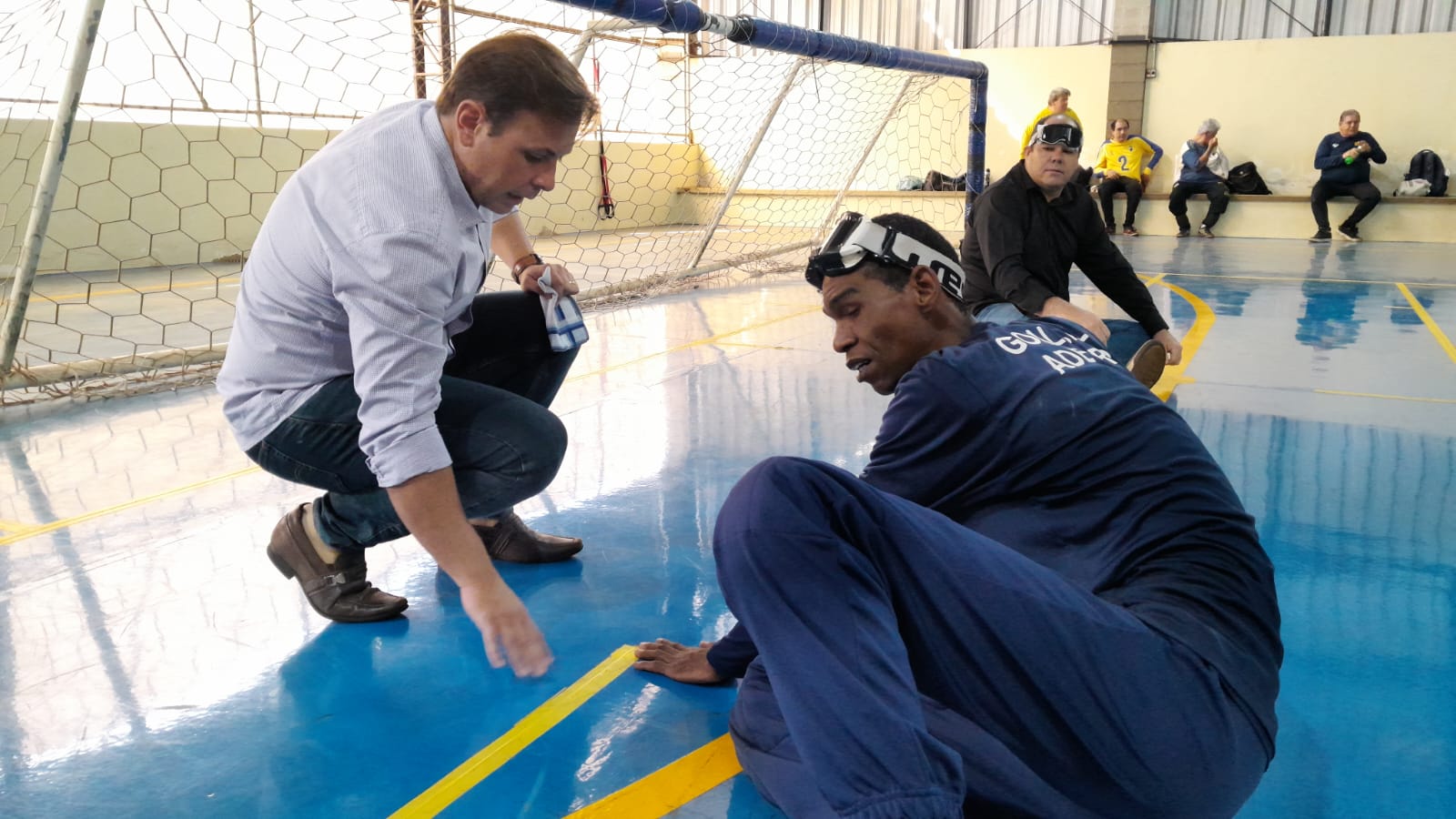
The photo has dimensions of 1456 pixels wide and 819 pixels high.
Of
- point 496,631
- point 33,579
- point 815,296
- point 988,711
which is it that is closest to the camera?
point 988,711

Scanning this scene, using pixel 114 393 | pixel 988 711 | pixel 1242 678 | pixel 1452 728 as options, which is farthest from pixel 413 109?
pixel 114 393

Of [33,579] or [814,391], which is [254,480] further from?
[814,391]

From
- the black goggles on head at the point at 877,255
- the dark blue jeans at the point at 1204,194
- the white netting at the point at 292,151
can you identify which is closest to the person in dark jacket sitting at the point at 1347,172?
the dark blue jeans at the point at 1204,194

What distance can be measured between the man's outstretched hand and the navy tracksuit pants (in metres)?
0.80

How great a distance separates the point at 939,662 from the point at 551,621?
126 cm

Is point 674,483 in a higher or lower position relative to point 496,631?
lower

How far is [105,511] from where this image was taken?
3012 mm

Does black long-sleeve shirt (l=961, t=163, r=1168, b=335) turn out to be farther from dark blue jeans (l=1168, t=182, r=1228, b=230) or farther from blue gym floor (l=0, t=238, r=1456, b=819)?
dark blue jeans (l=1168, t=182, r=1228, b=230)

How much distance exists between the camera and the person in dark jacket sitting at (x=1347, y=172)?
38.7ft

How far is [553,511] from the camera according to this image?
3012mm

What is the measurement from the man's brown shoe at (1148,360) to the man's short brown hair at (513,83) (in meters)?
2.62

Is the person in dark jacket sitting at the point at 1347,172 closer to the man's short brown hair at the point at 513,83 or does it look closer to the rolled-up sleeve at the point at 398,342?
the man's short brown hair at the point at 513,83

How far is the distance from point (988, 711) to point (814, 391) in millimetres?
3286

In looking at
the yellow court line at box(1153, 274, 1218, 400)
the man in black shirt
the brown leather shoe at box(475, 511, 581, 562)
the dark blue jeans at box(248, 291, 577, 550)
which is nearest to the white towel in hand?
the dark blue jeans at box(248, 291, 577, 550)
